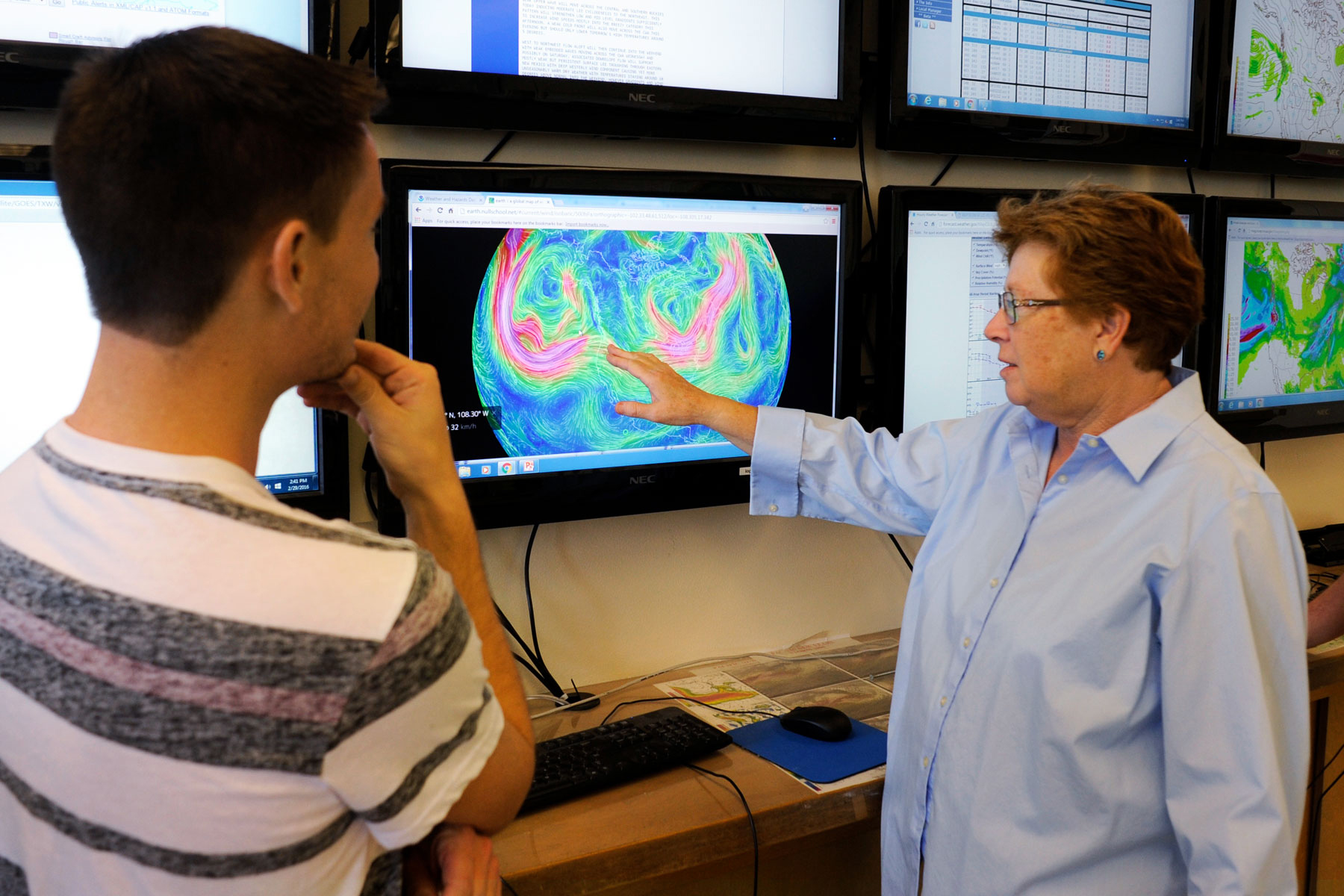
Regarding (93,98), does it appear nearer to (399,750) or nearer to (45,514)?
(45,514)

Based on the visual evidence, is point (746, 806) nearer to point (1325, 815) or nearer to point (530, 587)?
point (530, 587)

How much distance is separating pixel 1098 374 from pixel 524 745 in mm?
978

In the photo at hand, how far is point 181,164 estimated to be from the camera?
0.68 m

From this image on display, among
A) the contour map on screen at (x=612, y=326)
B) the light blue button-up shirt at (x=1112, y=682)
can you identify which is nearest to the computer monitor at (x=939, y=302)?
the contour map on screen at (x=612, y=326)

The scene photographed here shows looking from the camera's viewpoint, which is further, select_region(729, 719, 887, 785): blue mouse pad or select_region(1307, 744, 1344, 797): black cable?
select_region(1307, 744, 1344, 797): black cable

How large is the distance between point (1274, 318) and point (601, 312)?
174 centimetres

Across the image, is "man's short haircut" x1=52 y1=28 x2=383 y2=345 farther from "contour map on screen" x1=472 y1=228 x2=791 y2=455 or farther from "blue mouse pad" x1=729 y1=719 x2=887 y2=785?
"blue mouse pad" x1=729 y1=719 x2=887 y2=785

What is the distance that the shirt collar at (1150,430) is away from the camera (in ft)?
4.52

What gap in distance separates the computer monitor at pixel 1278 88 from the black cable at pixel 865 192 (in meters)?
0.88

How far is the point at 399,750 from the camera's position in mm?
A: 710

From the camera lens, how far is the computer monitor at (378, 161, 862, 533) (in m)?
1.58

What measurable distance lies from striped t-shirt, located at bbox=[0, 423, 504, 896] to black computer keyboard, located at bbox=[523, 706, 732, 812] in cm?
74

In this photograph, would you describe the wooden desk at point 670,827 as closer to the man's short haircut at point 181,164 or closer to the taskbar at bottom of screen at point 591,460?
the taskbar at bottom of screen at point 591,460

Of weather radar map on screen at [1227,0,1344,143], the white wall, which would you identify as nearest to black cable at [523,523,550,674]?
the white wall
